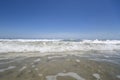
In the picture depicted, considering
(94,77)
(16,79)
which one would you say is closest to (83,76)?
(94,77)

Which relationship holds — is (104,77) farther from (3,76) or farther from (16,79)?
(3,76)

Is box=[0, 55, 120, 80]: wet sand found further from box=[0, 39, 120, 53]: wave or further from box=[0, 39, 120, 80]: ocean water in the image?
box=[0, 39, 120, 53]: wave

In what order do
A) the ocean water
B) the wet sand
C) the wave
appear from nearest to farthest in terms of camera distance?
1. the wet sand
2. the ocean water
3. the wave

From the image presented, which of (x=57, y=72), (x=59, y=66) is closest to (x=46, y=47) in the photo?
(x=59, y=66)

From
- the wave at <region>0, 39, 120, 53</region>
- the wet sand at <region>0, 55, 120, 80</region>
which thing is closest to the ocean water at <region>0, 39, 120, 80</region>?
the wet sand at <region>0, 55, 120, 80</region>

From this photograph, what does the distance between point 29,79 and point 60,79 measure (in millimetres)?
1240

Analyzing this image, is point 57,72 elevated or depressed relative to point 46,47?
depressed

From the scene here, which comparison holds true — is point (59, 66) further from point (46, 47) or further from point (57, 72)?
point (46, 47)

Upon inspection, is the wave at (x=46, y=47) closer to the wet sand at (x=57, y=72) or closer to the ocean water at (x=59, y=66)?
the ocean water at (x=59, y=66)

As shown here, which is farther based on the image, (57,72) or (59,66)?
(59,66)

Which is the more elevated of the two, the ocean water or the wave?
the wave

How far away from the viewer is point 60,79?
501 cm

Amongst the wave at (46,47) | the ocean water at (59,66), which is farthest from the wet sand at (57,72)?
the wave at (46,47)

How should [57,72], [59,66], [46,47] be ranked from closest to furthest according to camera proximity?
[57,72]
[59,66]
[46,47]
